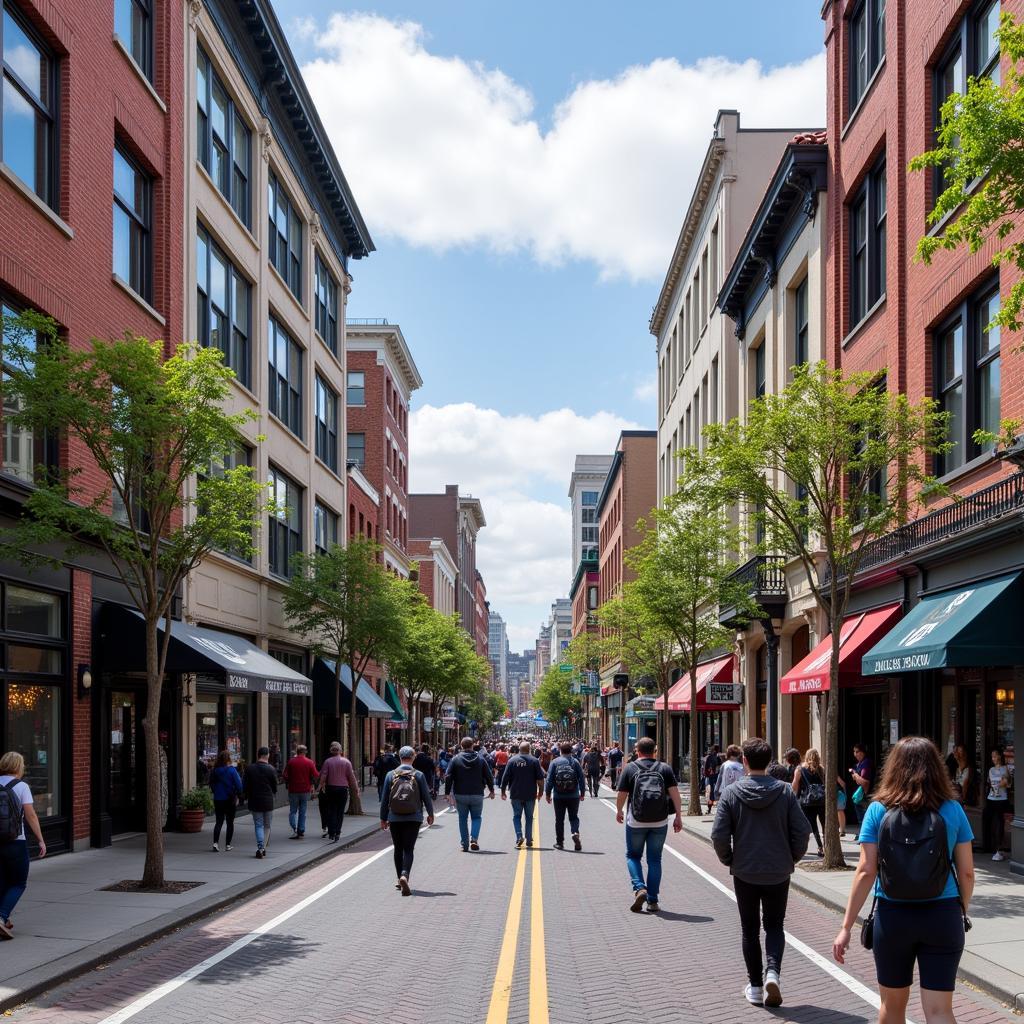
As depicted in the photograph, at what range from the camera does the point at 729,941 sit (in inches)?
459

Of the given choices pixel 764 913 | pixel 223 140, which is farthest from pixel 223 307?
pixel 764 913

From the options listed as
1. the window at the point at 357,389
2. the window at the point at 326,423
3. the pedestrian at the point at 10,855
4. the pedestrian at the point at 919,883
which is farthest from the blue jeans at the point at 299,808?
the window at the point at 357,389

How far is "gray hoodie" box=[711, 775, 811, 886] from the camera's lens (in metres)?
9.05

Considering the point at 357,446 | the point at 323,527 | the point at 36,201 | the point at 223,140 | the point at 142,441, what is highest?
the point at 223,140

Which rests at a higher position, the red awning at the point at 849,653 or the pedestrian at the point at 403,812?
the red awning at the point at 849,653

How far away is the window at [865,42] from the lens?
81.0ft

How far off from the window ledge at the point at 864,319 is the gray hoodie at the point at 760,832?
52.6 feet

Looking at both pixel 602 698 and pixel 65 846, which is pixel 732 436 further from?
pixel 602 698

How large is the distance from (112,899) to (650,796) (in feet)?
20.1

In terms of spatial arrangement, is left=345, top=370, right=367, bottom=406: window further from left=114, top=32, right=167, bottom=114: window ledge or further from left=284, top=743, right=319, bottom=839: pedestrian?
left=284, top=743, right=319, bottom=839: pedestrian

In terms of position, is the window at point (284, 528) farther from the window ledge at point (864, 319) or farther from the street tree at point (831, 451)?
the street tree at point (831, 451)

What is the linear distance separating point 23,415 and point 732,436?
411 inches

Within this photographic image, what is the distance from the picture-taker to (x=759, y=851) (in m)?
9.09

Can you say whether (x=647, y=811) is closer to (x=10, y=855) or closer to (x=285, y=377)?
(x=10, y=855)
